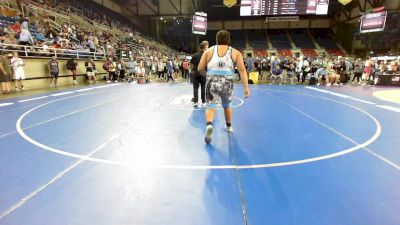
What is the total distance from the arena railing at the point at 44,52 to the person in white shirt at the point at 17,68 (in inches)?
23.2

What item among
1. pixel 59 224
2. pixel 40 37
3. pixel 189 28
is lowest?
pixel 59 224

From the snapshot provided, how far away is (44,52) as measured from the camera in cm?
1266

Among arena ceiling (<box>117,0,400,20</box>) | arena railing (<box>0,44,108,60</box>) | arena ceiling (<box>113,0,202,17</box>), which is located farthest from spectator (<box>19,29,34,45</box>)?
arena ceiling (<box>113,0,202,17</box>)

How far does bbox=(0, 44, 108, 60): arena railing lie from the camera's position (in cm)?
1115

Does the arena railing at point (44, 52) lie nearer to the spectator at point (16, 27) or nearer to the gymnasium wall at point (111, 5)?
the spectator at point (16, 27)

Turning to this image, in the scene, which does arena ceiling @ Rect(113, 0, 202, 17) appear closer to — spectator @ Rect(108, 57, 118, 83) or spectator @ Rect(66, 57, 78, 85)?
spectator @ Rect(108, 57, 118, 83)

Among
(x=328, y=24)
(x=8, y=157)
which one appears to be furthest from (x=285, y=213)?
(x=328, y=24)

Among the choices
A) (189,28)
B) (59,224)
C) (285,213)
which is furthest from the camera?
(189,28)

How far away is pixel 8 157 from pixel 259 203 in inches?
134

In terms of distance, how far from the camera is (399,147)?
399 centimetres

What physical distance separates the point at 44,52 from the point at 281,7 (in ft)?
49.7

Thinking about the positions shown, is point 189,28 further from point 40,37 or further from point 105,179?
point 105,179

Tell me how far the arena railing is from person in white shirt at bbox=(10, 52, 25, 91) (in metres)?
0.59

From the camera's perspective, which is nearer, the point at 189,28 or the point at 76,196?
the point at 76,196
